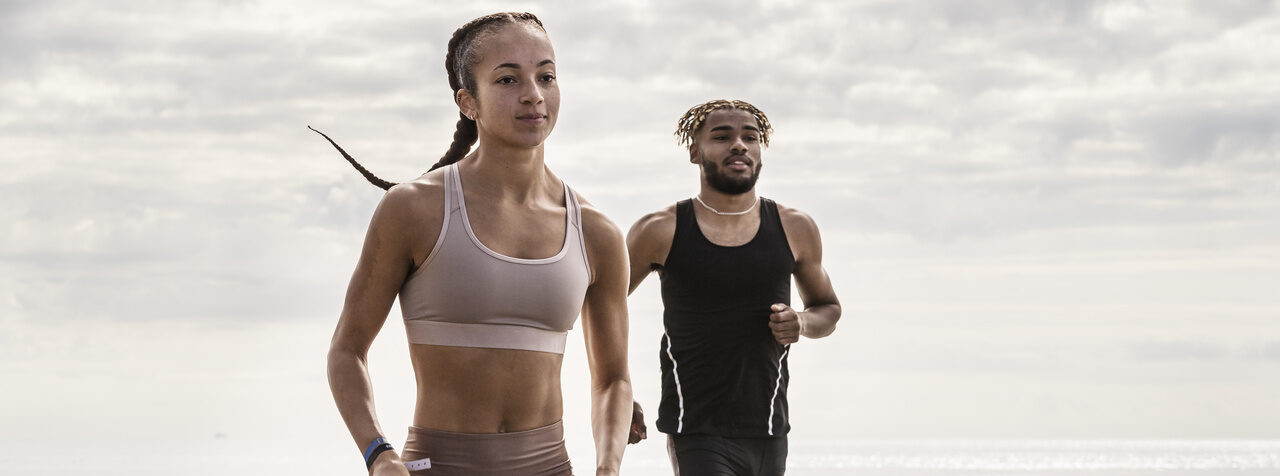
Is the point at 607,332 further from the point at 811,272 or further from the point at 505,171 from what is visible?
the point at 811,272

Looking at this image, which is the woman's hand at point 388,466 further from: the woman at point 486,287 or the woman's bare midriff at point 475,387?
the woman's bare midriff at point 475,387

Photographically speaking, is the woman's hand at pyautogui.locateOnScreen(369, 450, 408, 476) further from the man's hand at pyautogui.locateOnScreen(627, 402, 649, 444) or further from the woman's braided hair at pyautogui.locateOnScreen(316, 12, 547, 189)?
the man's hand at pyautogui.locateOnScreen(627, 402, 649, 444)

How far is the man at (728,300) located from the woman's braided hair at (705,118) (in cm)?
1

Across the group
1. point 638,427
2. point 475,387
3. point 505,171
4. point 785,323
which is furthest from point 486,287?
point 785,323

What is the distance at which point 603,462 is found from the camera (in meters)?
3.57

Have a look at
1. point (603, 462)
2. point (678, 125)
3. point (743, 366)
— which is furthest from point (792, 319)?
point (603, 462)

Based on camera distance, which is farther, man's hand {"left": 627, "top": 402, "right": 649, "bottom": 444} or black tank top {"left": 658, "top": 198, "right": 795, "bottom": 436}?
black tank top {"left": 658, "top": 198, "right": 795, "bottom": 436}

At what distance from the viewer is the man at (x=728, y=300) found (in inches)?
251

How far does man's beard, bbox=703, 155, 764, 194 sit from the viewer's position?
6617mm

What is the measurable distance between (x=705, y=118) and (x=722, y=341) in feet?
3.81

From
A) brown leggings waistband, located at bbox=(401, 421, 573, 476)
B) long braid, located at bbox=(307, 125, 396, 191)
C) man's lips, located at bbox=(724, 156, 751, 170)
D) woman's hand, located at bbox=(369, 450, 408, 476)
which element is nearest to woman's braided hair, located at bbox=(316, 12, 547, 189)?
long braid, located at bbox=(307, 125, 396, 191)

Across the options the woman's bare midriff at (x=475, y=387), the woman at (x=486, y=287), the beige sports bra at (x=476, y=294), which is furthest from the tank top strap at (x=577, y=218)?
the woman's bare midriff at (x=475, y=387)

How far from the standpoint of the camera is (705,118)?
6.78 metres

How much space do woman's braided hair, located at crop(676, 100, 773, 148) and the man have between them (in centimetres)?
1
